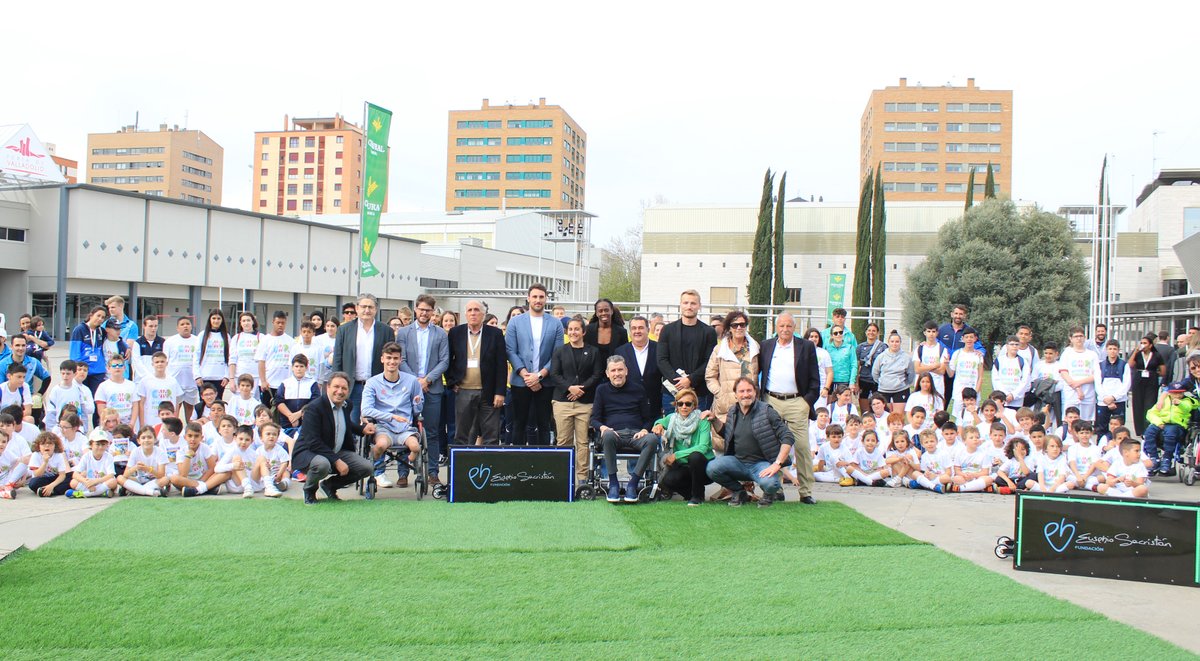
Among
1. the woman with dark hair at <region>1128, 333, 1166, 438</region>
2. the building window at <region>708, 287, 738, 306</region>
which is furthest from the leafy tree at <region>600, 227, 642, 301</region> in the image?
the woman with dark hair at <region>1128, 333, 1166, 438</region>

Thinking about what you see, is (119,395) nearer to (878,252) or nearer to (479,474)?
(479,474)

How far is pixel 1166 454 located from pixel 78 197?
3523 cm

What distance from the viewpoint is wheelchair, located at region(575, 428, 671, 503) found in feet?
26.8

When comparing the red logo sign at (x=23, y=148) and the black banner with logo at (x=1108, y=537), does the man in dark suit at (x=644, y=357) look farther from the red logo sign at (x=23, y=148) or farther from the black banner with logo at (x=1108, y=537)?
the red logo sign at (x=23, y=148)

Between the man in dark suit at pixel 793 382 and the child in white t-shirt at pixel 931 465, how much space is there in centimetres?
145

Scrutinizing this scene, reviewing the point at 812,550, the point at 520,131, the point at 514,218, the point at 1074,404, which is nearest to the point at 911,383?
the point at 1074,404

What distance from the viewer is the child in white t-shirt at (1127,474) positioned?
8319 millimetres

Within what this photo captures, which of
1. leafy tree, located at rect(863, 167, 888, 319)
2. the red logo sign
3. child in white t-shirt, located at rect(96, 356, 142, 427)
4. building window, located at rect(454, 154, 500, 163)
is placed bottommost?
child in white t-shirt, located at rect(96, 356, 142, 427)

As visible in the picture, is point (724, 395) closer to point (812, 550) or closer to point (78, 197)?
point (812, 550)

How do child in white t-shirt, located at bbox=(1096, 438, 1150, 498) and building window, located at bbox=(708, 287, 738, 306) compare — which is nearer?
child in white t-shirt, located at bbox=(1096, 438, 1150, 498)

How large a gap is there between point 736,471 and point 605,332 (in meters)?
1.99

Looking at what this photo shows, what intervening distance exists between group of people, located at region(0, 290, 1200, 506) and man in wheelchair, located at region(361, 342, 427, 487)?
0.02m

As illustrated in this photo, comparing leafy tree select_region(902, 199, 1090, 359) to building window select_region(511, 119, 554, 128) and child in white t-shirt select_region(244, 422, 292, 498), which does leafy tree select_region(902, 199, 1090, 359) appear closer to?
child in white t-shirt select_region(244, 422, 292, 498)

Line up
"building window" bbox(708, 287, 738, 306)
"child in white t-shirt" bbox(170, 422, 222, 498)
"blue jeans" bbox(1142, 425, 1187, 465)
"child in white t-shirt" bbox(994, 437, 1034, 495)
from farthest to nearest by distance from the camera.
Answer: "building window" bbox(708, 287, 738, 306), "blue jeans" bbox(1142, 425, 1187, 465), "child in white t-shirt" bbox(994, 437, 1034, 495), "child in white t-shirt" bbox(170, 422, 222, 498)
